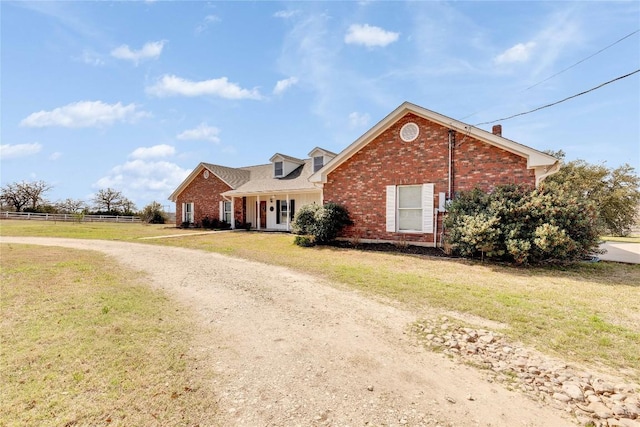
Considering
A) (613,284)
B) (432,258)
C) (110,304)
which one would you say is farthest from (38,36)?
(613,284)

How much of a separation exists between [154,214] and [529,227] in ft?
112

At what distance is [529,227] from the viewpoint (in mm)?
9469

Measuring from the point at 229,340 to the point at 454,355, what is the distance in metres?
2.94

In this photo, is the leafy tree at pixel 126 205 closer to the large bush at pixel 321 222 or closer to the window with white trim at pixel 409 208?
the large bush at pixel 321 222

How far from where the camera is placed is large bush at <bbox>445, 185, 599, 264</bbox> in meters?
8.89

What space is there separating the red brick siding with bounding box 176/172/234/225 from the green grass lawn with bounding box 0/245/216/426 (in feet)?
59.7

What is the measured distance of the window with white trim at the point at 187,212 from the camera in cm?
2691

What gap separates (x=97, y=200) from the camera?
41875 mm

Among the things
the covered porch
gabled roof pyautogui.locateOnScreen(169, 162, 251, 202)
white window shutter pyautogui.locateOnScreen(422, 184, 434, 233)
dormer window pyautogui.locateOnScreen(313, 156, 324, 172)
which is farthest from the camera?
gabled roof pyautogui.locateOnScreen(169, 162, 251, 202)

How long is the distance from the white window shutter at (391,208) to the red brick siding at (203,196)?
586 inches

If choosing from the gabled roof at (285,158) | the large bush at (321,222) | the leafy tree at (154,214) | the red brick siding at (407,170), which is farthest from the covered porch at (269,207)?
the leafy tree at (154,214)

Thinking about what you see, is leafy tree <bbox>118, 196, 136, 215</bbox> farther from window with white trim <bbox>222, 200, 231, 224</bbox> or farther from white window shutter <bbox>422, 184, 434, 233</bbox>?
white window shutter <bbox>422, 184, 434, 233</bbox>

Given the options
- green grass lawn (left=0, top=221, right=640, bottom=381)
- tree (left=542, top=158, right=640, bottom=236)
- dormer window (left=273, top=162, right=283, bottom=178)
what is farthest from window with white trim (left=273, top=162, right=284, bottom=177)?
tree (left=542, top=158, right=640, bottom=236)

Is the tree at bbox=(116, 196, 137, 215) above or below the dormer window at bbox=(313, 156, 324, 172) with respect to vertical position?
below
